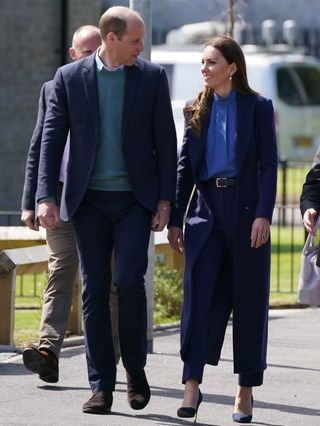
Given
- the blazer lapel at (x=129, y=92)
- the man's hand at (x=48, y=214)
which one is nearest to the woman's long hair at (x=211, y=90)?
the blazer lapel at (x=129, y=92)

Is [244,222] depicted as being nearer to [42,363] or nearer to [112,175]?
[112,175]

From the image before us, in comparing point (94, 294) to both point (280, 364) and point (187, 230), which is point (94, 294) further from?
point (280, 364)

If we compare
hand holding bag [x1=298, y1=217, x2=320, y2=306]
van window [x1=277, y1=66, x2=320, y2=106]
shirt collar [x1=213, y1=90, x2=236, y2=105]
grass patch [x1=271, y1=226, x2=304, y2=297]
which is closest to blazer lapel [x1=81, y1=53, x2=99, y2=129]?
shirt collar [x1=213, y1=90, x2=236, y2=105]

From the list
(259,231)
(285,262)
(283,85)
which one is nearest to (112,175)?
(259,231)

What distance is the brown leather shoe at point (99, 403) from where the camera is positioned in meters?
7.08

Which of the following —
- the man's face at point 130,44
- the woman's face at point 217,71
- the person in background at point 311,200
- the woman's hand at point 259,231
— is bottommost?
the woman's hand at point 259,231

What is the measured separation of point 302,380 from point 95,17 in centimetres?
788

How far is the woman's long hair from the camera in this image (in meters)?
6.97

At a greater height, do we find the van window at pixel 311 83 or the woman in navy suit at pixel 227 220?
the woman in navy suit at pixel 227 220

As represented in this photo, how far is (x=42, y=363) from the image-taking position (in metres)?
7.74

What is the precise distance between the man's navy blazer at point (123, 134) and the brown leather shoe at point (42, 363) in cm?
95

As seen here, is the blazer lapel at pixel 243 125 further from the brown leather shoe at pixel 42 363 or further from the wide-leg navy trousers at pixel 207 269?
the brown leather shoe at pixel 42 363

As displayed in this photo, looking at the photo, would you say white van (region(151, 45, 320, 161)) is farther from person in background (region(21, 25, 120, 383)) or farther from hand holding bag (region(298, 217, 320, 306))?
hand holding bag (region(298, 217, 320, 306))

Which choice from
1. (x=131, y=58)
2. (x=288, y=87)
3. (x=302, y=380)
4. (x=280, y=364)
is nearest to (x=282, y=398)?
(x=302, y=380)
